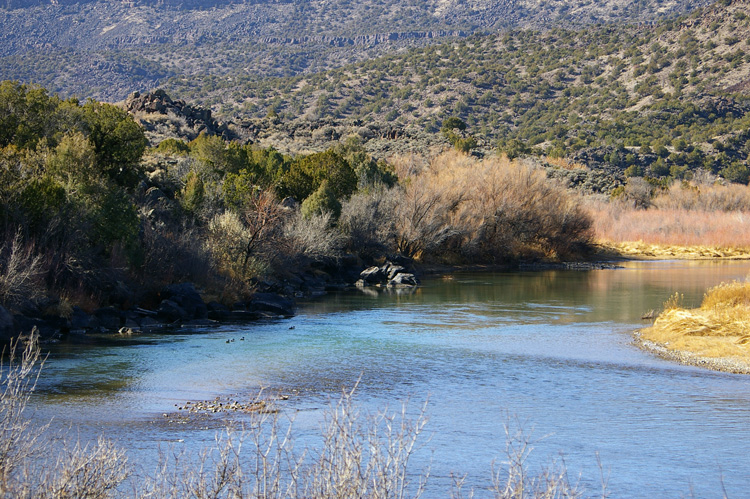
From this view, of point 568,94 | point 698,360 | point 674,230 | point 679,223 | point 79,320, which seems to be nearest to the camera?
point 698,360

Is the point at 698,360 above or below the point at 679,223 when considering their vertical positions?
below

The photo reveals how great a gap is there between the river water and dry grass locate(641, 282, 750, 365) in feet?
4.22

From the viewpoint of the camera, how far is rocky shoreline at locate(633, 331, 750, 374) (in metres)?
21.8

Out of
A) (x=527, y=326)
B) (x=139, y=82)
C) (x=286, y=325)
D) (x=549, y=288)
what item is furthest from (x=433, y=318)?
(x=139, y=82)

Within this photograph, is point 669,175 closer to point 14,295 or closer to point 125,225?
point 125,225

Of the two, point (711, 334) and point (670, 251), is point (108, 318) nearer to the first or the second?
point (711, 334)

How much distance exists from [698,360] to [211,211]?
25.6 meters

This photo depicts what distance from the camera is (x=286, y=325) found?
3052cm

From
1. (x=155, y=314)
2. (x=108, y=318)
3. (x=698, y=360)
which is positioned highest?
(x=108, y=318)

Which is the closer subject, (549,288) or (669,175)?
(549,288)

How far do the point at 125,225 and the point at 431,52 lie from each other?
437ft

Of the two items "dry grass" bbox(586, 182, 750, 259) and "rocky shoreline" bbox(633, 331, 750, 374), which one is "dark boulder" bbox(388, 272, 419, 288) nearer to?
"rocky shoreline" bbox(633, 331, 750, 374)

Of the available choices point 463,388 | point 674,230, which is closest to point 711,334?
point 463,388

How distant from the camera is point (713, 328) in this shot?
25.6 meters
